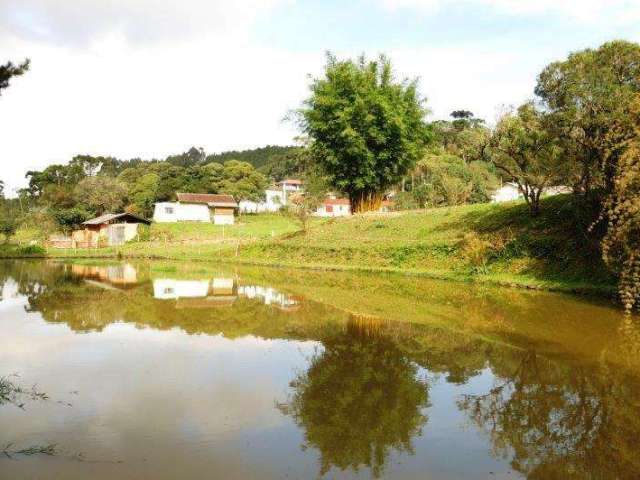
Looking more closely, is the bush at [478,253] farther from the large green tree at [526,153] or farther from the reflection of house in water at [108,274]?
the reflection of house in water at [108,274]

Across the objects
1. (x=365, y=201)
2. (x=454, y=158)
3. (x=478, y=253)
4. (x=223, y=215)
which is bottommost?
(x=478, y=253)

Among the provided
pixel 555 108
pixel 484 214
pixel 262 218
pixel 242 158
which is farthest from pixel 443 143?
pixel 242 158

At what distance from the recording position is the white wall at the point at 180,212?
2788 inches

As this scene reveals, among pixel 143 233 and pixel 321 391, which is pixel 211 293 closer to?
pixel 321 391

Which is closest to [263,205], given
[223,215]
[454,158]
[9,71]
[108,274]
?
[223,215]

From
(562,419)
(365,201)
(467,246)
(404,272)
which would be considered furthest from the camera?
(365,201)

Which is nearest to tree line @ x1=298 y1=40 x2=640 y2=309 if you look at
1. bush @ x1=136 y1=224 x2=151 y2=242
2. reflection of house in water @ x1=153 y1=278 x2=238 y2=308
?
reflection of house in water @ x1=153 y1=278 x2=238 y2=308

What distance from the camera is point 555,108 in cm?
2144

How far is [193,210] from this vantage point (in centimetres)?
7150

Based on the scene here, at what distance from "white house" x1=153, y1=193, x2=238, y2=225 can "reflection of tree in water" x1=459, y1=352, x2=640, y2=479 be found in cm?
6358

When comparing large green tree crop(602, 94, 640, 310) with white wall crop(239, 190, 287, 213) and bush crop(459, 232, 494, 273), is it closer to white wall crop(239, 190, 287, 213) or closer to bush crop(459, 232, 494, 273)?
bush crop(459, 232, 494, 273)

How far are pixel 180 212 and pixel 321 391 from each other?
65.3 m

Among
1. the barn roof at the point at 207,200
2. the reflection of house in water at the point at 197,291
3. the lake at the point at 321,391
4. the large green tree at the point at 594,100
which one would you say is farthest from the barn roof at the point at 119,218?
the large green tree at the point at 594,100

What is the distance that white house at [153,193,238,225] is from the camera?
7088cm
